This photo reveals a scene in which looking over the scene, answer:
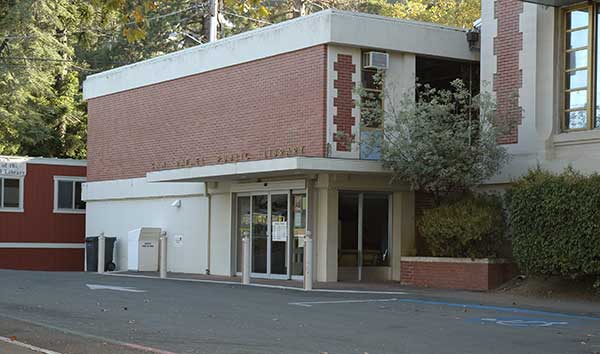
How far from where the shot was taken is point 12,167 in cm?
3478

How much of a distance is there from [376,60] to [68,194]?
18.0 metres

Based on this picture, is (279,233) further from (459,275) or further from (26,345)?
(26,345)

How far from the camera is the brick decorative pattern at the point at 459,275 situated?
801 inches

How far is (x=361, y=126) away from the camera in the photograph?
23.0 metres

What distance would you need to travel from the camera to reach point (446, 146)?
2070cm

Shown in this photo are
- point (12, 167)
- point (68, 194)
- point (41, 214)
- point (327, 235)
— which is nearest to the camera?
point (327, 235)

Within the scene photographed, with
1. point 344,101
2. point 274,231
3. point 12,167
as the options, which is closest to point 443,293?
point 344,101

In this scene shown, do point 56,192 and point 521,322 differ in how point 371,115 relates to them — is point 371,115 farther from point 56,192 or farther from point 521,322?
point 56,192

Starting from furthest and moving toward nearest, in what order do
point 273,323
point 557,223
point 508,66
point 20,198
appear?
1. point 20,198
2. point 508,66
3. point 557,223
4. point 273,323

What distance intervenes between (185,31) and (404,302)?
33327 millimetres

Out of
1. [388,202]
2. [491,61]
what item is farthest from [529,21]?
[388,202]

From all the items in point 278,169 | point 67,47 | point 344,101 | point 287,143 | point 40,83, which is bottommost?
point 278,169

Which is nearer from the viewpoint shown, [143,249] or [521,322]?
[521,322]

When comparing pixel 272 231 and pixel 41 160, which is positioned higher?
pixel 41 160
